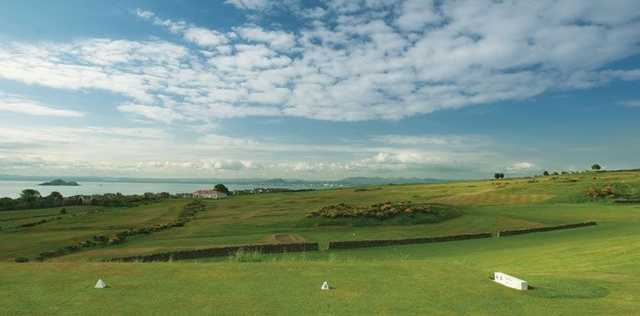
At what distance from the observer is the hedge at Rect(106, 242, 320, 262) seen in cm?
3128

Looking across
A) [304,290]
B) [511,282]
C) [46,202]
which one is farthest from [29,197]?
[511,282]

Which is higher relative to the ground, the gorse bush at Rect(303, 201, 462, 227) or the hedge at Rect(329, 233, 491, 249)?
the gorse bush at Rect(303, 201, 462, 227)

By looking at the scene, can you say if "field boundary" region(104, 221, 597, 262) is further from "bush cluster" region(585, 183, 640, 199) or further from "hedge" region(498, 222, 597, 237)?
"bush cluster" region(585, 183, 640, 199)

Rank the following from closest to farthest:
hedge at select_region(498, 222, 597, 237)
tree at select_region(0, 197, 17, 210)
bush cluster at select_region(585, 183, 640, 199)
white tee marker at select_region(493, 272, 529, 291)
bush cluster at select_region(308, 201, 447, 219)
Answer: white tee marker at select_region(493, 272, 529, 291), hedge at select_region(498, 222, 597, 237), bush cluster at select_region(308, 201, 447, 219), bush cluster at select_region(585, 183, 640, 199), tree at select_region(0, 197, 17, 210)

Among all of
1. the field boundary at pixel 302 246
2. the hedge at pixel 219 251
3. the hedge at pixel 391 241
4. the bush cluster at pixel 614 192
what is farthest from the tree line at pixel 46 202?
the bush cluster at pixel 614 192

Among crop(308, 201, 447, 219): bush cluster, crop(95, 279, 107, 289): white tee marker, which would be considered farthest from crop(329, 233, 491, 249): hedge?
crop(95, 279, 107, 289): white tee marker

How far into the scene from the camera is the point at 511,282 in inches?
482

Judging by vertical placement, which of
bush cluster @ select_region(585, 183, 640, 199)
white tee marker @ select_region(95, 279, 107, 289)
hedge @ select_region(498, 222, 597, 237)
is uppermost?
bush cluster @ select_region(585, 183, 640, 199)

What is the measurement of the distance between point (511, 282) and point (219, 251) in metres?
24.9

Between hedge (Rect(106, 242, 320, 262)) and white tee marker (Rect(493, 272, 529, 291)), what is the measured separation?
849 inches

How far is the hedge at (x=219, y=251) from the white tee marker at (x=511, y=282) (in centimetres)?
2157

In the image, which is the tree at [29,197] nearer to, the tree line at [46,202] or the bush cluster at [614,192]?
the tree line at [46,202]

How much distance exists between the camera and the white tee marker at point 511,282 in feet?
39.0

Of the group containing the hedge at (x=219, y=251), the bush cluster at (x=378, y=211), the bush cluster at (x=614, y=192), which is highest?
the bush cluster at (x=614, y=192)
